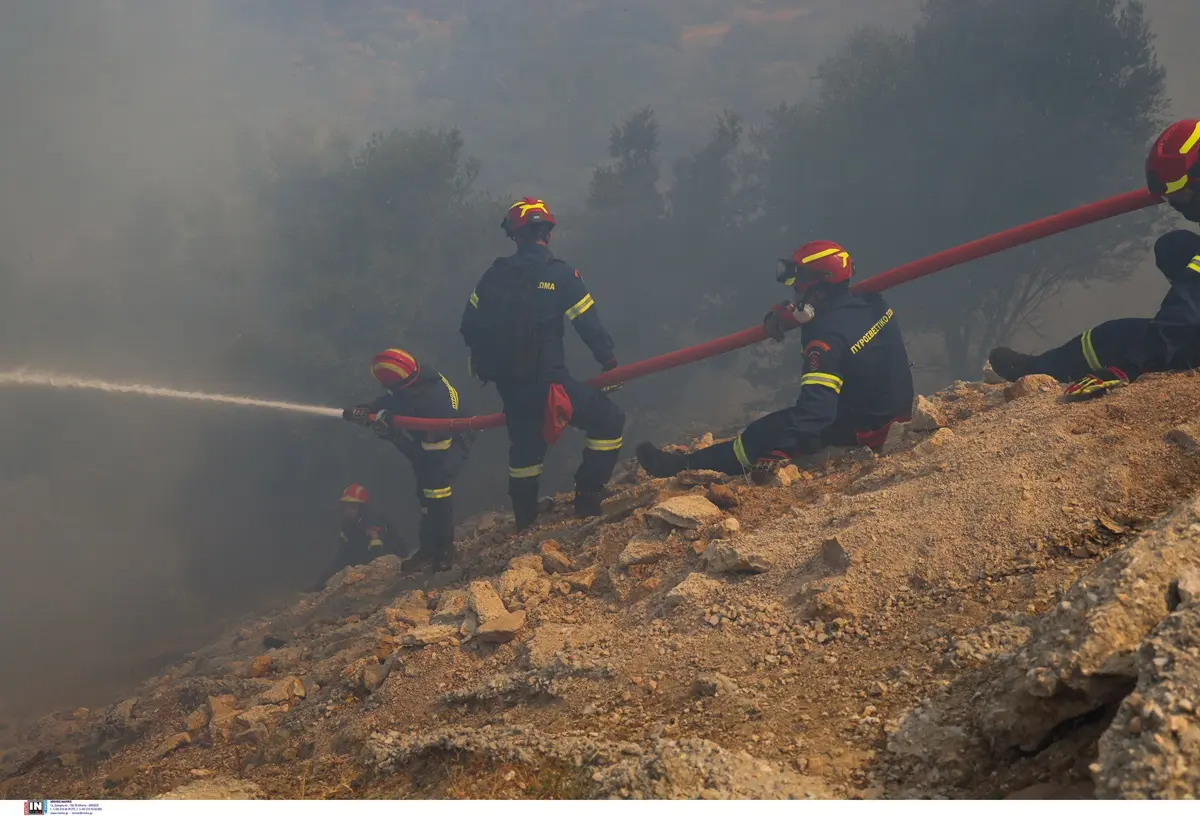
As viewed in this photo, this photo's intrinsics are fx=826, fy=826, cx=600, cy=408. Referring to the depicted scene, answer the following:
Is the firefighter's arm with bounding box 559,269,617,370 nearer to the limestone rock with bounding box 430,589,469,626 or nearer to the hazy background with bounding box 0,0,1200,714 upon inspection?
the limestone rock with bounding box 430,589,469,626

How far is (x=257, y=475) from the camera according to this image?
52.6ft

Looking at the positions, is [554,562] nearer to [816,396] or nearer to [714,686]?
[816,396]

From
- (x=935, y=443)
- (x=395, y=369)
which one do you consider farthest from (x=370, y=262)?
(x=935, y=443)

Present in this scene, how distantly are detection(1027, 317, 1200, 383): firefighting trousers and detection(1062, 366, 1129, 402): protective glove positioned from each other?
0.10 m

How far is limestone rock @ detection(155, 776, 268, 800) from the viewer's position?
2783mm

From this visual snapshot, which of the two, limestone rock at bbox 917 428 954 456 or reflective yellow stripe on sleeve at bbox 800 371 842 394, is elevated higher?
reflective yellow stripe on sleeve at bbox 800 371 842 394

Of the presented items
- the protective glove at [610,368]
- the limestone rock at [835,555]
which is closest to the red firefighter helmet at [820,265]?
the protective glove at [610,368]

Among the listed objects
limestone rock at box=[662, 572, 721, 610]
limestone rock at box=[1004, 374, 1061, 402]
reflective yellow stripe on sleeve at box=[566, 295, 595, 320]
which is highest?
reflective yellow stripe on sleeve at box=[566, 295, 595, 320]

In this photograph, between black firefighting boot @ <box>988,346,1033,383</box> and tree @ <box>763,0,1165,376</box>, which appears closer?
black firefighting boot @ <box>988,346,1033,383</box>

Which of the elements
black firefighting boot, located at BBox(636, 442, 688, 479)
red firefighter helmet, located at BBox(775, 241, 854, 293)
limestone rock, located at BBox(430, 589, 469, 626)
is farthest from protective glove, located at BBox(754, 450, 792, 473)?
limestone rock, located at BBox(430, 589, 469, 626)

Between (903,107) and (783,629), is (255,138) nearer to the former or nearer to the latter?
(903,107)

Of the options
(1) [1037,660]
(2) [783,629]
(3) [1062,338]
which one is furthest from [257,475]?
(3) [1062,338]

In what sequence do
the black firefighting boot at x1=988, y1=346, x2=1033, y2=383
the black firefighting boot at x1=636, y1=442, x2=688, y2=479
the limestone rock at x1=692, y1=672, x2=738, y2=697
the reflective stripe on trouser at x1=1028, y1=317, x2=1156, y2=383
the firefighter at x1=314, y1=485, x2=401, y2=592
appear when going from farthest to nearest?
the firefighter at x1=314, y1=485, x2=401, y2=592 < the black firefighting boot at x1=636, y1=442, x2=688, y2=479 < the black firefighting boot at x1=988, y1=346, x2=1033, y2=383 < the reflective stripe on trouser at x1=1028, y1=317, x2=1156, y2=383 < the limestone rock at x1=692, y1=672, x2=738, y2=697

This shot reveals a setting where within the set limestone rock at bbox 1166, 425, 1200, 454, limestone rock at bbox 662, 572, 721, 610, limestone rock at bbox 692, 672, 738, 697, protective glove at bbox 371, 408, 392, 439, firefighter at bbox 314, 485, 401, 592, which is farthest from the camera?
firefighter at bbox 314, 485, 401, 592
